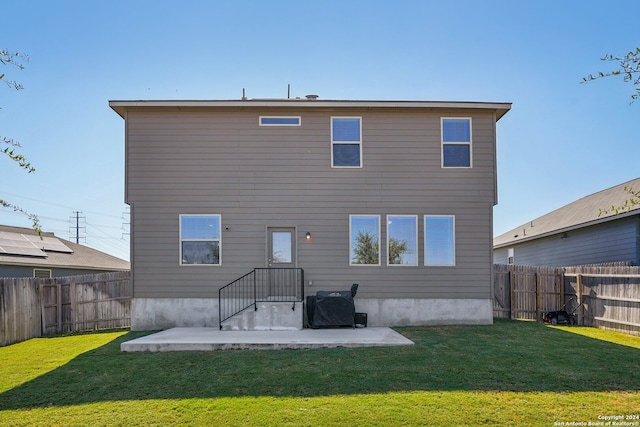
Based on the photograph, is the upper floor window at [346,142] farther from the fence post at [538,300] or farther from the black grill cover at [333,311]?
the fence post at [538,300]

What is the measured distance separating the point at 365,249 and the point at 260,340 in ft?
10.9

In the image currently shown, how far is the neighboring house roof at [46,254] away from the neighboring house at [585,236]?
Answer: 18.0 metres

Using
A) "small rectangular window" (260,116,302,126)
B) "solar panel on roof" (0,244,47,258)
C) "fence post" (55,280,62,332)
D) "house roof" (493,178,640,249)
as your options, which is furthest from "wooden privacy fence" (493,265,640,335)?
"solar panel on roof" (0,244,47,258)

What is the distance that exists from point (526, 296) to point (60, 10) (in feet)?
43.7

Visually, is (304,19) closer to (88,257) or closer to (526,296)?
(526,296)

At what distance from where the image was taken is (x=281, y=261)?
9.27 metres

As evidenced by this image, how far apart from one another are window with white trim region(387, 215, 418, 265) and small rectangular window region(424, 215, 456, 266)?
0.26 m

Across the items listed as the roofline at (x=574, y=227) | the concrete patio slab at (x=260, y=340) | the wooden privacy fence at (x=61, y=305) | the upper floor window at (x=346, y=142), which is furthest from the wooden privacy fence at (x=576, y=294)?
the wooden privacy fence at (x=61, y=305)

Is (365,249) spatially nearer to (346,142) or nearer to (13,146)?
(346,142)

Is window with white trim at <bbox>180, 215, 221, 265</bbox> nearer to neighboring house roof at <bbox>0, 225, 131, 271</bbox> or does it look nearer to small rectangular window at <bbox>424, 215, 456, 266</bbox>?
small rectangular window at <bbox>424, 215, 456, 266</bbox>

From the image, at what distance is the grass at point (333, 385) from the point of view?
395 centimetres

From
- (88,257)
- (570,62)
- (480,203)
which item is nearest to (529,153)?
(570,62)

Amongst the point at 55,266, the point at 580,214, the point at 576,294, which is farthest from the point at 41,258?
the point at 580,214

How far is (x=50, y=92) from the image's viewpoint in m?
9.54
